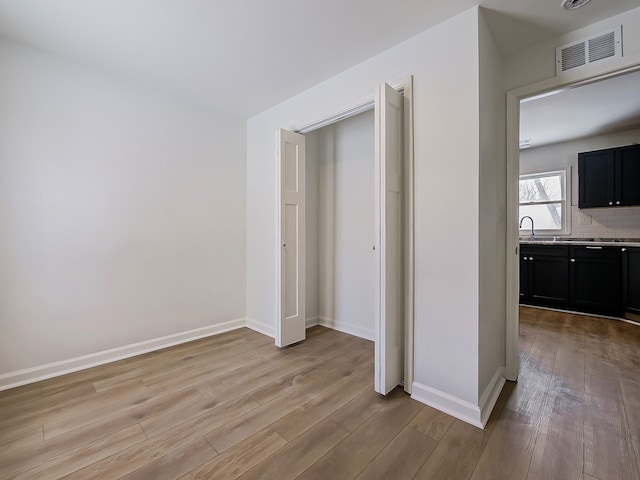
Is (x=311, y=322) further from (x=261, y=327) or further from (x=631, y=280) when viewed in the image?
(x=631, y=280)

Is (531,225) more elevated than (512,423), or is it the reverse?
(531,225)

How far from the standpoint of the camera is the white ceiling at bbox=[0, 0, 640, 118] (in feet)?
5.81

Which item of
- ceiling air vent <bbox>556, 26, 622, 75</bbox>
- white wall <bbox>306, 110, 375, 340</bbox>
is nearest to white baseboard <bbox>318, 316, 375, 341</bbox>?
white wall <bbox>306, 110, 375, 340</bbox>

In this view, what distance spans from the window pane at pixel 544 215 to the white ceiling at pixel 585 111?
1.11 meters

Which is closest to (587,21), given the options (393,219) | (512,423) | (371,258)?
(393,219)

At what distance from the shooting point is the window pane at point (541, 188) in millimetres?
4688

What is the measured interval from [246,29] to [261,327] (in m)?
2.86

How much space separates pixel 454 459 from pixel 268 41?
2872 millimetres

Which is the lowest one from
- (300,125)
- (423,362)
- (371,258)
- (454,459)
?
(454,459)

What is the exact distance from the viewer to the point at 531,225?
499cm

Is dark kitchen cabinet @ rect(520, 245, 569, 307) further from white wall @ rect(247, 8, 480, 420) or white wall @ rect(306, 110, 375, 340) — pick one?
white wall @ rect(247, 8, 480, 420)

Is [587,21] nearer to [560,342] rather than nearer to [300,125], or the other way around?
[300,125]

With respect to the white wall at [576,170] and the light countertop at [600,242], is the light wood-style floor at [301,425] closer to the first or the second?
the light countertop at [600,242]

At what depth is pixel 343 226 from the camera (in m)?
3.43
